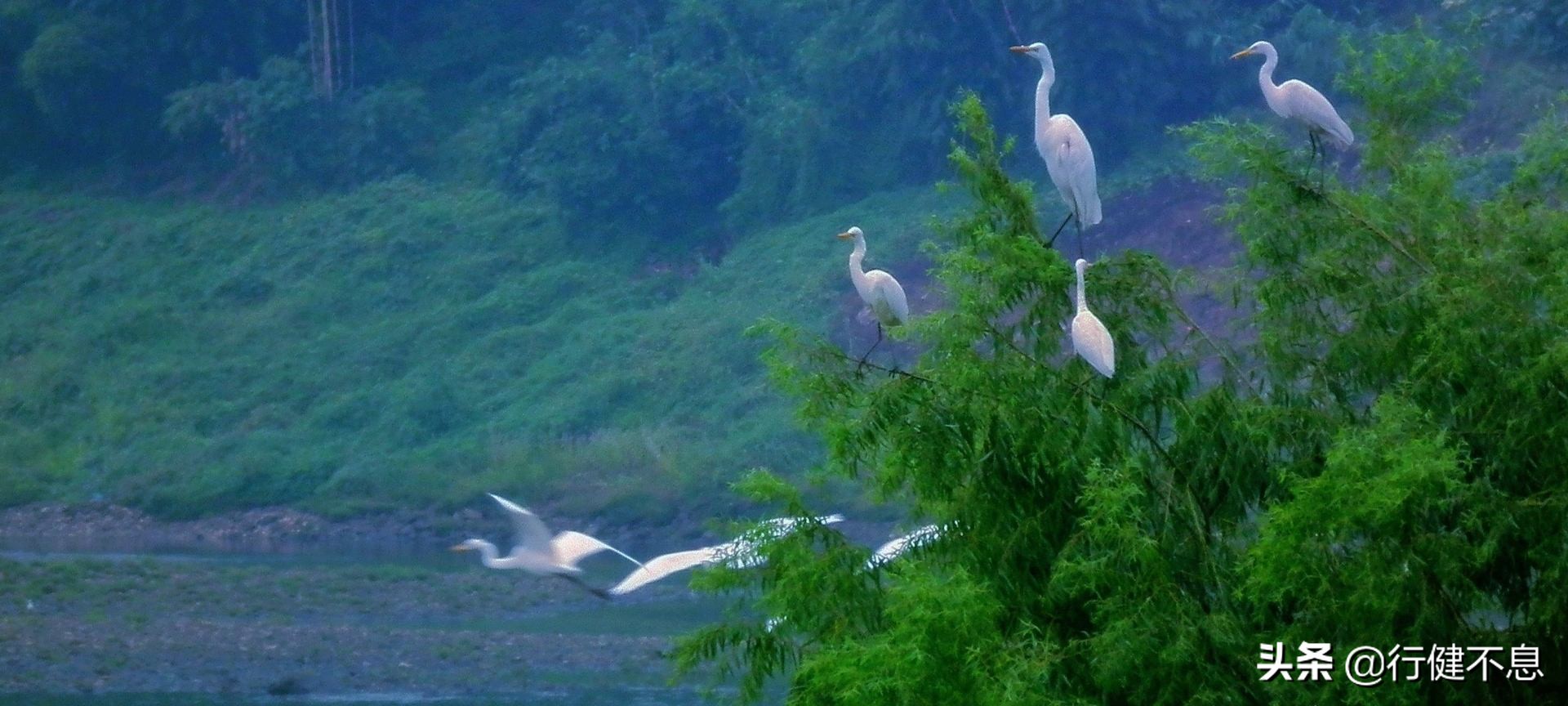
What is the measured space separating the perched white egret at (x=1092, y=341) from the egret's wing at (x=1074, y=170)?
1503 millimetres

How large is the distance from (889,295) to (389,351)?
2601 centimetres

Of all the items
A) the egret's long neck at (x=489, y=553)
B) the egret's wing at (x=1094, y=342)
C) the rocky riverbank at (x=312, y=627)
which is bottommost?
the rocky riverbank at (x=312, y=627)

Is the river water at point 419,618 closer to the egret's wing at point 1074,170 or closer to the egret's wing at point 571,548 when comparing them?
the egret's wing at point 571,548

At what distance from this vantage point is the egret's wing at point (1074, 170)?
8.20m

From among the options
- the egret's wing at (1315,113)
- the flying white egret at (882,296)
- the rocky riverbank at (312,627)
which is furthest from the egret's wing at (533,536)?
the rocky riverbank at (312,627)

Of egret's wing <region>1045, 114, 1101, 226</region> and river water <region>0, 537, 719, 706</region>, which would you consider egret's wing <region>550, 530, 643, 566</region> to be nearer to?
river water <region>0, 537, 719, 706</region>

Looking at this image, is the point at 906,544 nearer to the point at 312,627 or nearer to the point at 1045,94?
the point at 1045,94

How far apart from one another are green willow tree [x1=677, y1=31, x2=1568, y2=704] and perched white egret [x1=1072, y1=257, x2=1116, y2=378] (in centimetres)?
18

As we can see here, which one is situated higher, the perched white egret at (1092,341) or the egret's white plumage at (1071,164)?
the egret's white plumage at (1071,164)

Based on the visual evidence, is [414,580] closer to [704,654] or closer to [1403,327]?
[704,654]

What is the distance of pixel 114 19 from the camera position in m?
41.5

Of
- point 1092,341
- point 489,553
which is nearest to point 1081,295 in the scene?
point 1092,341

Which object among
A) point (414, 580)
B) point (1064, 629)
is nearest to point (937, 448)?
point (1064, 629)

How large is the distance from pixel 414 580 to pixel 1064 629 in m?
15.9
